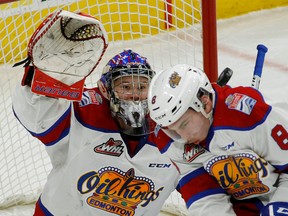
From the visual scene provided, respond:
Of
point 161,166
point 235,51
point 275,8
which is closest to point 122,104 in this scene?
point 161,166

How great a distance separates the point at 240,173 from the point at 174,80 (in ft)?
1.09

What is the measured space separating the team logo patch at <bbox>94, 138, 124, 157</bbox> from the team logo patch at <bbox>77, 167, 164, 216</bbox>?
59 millimetres

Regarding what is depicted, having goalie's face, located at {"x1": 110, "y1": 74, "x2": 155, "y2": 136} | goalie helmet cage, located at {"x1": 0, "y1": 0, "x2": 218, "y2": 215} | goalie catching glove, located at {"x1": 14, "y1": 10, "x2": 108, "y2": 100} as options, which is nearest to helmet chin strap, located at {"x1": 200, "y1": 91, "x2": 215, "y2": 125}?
goalie's face, located at {"x1": 110, "y1": 74, "x2": 155, "y2": 136}

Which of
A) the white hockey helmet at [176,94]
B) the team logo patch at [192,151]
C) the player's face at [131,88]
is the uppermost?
the white hockey helmet at [176,94]

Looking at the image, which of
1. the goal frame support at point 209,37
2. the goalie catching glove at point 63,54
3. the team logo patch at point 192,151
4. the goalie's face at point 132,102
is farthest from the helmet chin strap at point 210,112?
the goal frame support at point 209,37

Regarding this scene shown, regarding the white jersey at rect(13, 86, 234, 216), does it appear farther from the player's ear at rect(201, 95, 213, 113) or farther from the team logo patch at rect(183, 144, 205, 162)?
→ the player's ear at rect(201, 95, 213, 113)

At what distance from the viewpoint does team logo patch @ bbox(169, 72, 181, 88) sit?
1983 millimetres

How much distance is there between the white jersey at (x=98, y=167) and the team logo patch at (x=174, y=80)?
216 mm

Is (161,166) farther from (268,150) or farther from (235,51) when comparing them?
(235,51)

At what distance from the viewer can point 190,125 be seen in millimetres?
1997

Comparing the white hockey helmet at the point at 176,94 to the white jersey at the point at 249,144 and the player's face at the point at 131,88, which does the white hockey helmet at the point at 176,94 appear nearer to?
the white jersey at the point at 249,144

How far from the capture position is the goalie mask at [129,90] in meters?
2.24

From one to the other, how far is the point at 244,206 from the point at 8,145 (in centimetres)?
133

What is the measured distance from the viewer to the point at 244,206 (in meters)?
2.17
